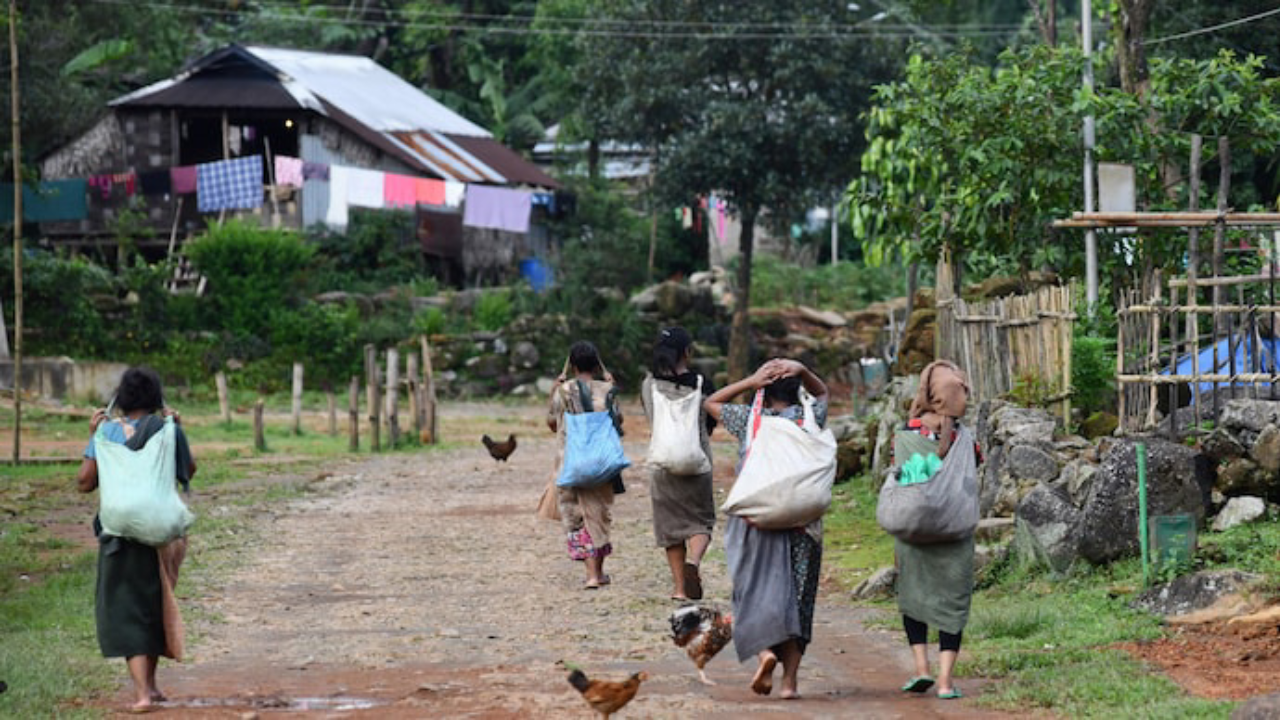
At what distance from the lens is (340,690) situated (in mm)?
9102

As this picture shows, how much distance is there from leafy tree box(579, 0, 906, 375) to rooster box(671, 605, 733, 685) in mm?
26424

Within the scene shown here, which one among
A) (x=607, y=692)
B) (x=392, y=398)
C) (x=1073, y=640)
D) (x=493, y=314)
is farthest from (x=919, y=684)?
(x=493, y=314)

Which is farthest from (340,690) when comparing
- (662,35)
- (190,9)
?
(190,9)

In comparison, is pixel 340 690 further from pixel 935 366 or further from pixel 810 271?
pixel 810 271

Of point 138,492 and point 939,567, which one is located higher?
point 138,492

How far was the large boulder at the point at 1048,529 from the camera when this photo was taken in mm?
11469

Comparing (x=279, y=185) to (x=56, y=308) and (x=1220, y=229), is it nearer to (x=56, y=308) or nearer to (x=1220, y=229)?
(x=56, y=308)

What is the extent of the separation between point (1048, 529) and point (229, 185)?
29744 millimetres

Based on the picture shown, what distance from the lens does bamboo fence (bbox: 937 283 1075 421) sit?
49.3 ft

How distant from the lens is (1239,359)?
14.0 meters

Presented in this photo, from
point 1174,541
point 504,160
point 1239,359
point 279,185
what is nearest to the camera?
point 1174,541

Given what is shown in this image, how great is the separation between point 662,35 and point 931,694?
2768 centimetres

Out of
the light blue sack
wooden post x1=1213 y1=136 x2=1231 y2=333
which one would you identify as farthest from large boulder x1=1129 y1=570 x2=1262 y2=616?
the light blue sack

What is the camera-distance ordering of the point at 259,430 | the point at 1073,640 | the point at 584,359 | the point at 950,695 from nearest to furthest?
the point at 950,695 → the point at 1073,640 → the point at 584,359 → the point at 259,430
